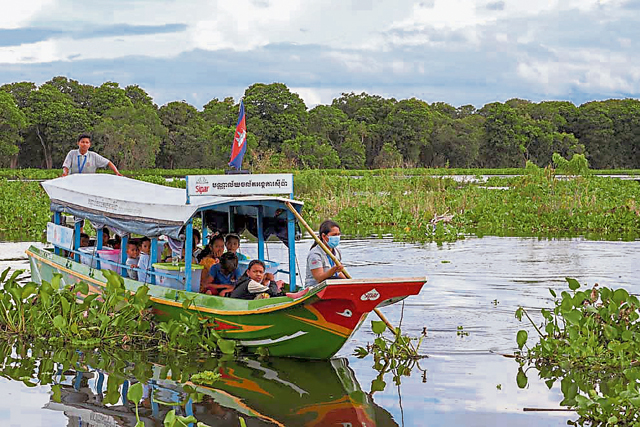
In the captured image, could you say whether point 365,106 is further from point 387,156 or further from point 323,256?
point 323,256

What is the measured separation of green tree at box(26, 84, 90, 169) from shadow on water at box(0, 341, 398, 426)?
53.2 metres

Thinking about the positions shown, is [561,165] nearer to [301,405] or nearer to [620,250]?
[620,250]

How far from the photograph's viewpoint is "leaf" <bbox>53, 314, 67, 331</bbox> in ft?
30.2

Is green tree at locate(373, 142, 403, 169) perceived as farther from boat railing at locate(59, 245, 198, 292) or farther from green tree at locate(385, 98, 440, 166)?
boat railing at locate(59, 245, 198, 292)

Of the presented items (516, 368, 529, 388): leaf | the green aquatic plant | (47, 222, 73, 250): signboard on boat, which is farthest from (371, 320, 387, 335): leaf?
(47, 222, 73, 250): signboard on boat

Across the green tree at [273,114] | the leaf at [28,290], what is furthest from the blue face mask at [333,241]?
the green tree at [273,114]

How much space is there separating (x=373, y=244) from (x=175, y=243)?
992cm

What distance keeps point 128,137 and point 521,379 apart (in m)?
51.4

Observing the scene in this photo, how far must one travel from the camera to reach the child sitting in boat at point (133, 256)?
10.4m

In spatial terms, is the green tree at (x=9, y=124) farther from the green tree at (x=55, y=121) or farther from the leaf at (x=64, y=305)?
the leaf at (x=64, y=305)

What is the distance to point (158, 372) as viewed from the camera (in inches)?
339

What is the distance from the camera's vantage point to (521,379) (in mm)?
8383

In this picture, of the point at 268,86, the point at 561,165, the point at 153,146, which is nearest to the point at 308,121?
the point at 268,86

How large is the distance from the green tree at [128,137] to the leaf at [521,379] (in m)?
50.2
